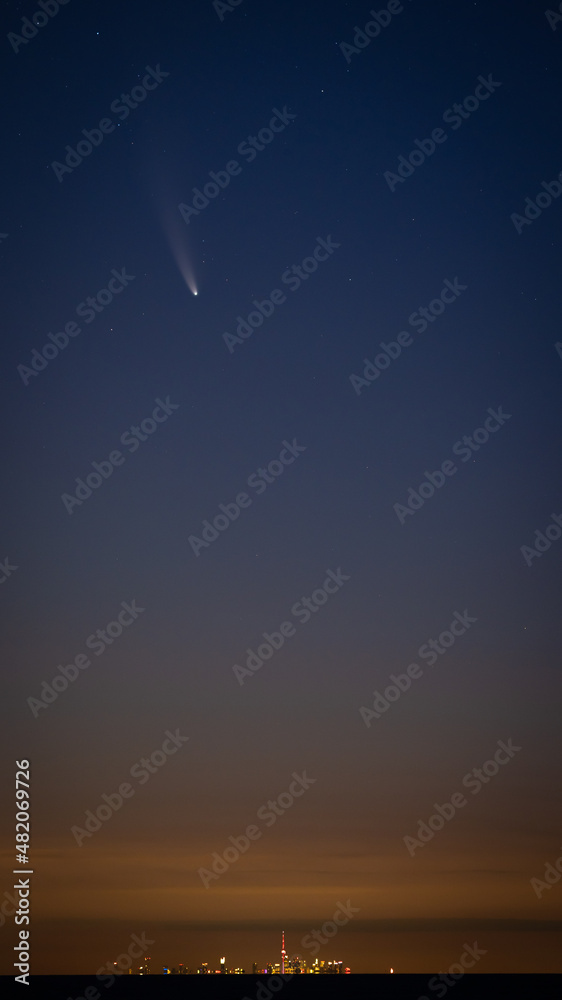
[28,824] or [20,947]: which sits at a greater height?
[28,824]
